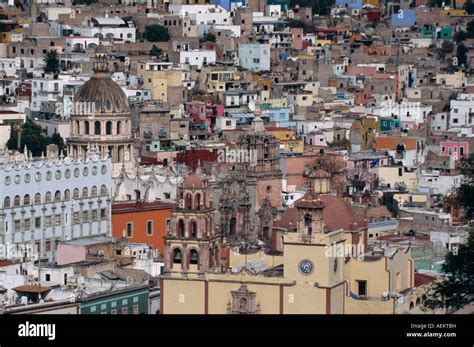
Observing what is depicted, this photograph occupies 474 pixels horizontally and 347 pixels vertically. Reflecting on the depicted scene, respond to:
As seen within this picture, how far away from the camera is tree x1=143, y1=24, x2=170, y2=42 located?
4008 inches

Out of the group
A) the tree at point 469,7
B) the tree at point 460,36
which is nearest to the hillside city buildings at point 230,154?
the tree at point 460,36

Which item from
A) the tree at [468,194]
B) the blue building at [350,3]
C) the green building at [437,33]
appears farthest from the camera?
the blue building at [350,3]

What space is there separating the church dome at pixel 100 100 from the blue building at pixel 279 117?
13.1 m

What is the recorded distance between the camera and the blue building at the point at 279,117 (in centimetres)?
8006

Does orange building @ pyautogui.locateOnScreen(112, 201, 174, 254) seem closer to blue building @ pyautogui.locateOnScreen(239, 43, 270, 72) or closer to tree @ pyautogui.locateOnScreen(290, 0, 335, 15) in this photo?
blue building @ pyautogui.locateOnScreen(239, 43, 270, 72)

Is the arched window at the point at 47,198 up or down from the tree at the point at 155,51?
down

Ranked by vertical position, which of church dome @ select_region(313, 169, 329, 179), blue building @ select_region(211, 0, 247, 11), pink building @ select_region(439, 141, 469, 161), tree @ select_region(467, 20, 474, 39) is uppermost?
blue building @ select_region(211, 0, 247, 11)

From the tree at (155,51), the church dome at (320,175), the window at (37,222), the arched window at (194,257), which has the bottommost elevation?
the window at (37,222)

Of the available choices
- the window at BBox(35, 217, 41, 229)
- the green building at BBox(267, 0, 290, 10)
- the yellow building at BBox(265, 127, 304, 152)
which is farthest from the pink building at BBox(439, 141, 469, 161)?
the green building at BBox(267, 0, 290, 10)

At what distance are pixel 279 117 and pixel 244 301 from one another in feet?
130

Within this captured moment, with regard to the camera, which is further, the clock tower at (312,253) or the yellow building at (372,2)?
the yellow building at (372,2)

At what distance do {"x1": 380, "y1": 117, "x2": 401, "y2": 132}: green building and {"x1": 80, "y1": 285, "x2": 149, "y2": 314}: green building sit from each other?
34.7 meters

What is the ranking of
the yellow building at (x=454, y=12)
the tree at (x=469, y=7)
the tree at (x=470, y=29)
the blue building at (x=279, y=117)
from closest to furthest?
the blue building at (x=279, y=117), the tree at (x=470, y=29), the yellow building at (x=454, y=12), the tree at (x=469, y=7)

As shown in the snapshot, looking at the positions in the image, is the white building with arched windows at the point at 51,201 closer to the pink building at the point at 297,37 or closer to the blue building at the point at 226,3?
the pink building at the point at 297,37
